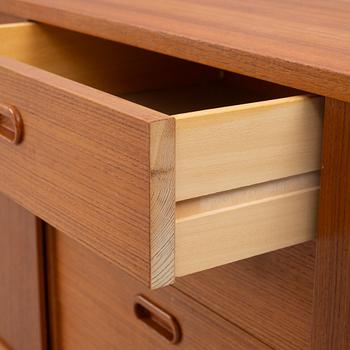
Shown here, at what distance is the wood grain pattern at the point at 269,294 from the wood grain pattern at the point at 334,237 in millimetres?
33

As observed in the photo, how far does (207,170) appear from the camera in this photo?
0.59 metres

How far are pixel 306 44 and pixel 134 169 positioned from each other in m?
0.20

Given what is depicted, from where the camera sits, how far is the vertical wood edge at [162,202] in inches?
21.9

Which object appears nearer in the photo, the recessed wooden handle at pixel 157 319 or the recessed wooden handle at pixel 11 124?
the recessed wooden handle at pixel 11 124

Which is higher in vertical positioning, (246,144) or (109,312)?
(246,144)

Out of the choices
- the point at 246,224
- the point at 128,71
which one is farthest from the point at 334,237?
the point at 128,71

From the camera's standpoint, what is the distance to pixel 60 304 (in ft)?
3.83

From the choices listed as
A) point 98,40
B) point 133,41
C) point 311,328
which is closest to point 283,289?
point 311,328

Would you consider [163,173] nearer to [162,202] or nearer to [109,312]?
[162,202]

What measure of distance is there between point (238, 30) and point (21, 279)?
2.12ft

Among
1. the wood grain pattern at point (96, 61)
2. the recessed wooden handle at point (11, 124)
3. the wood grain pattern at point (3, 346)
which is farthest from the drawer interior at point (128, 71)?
the wood grain pattern at point (3, 346)

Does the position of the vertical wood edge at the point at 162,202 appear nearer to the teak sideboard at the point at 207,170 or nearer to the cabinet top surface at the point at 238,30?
the teak sideboard at the point at 207,170

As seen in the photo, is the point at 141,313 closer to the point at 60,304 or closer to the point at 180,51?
the point at 60,304

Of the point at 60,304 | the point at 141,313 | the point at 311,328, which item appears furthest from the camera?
the point at 60,304
